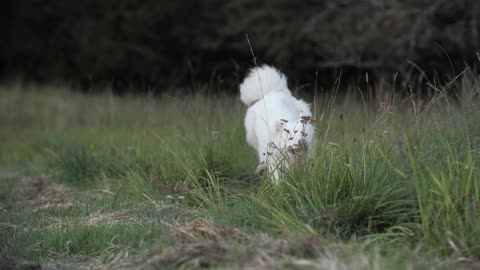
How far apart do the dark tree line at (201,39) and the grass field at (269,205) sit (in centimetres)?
708

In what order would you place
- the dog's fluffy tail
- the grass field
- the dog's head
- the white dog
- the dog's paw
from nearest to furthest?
the grass field, the dog's head, the white dog, the dog's paw, the dog's fluffy tail

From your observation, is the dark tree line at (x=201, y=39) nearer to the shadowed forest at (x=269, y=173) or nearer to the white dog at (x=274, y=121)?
the shadowed forest at (x=269, y=173)

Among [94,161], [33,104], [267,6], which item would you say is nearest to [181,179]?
[94,161]

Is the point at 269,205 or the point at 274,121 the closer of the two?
the point at 269,205

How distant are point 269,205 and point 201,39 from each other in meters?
14.7

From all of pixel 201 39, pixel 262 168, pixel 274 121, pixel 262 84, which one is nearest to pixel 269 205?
pixel 262 168

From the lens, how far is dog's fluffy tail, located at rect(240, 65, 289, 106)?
6.45 m

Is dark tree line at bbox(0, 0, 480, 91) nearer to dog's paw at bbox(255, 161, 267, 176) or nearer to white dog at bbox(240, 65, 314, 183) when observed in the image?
white dog at bbox(240, 65, 314, 183)

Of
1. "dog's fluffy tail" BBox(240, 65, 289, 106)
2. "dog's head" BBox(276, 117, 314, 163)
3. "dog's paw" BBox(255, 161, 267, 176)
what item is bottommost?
"dog's paw" BBox(255, 161, 267, 176)

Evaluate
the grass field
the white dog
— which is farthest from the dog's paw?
the grass field

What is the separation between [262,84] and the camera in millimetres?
6426

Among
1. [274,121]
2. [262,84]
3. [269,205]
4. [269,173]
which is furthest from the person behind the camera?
[262,84]

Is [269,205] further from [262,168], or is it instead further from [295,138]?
[262,168]

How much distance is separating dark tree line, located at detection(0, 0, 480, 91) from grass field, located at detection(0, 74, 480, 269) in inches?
279
